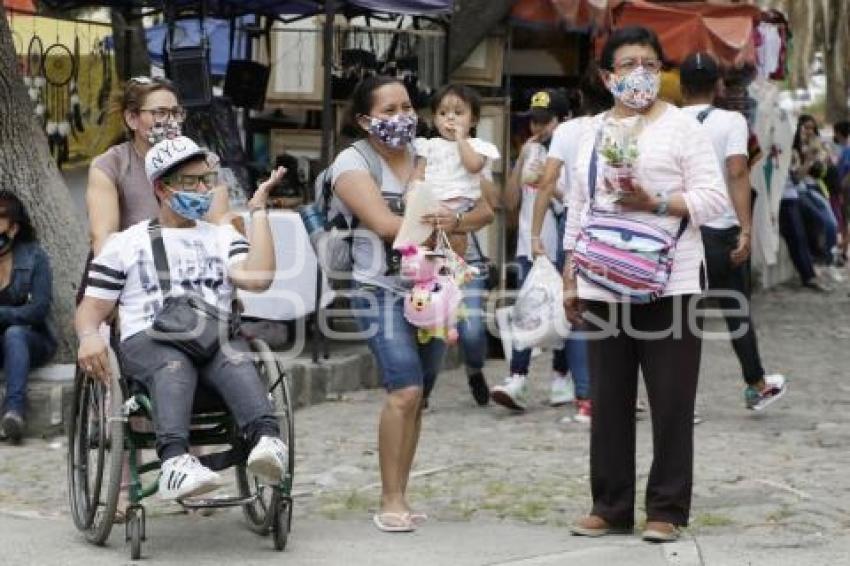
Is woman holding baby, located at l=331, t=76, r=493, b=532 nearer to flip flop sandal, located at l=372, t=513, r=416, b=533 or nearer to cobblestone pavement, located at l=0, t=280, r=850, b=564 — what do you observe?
flip flop sandal, located at l=372, t=513, r=416, b=533

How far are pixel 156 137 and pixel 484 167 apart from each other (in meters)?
2.73

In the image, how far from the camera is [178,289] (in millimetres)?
6609

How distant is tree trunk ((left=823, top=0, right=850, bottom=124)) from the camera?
29.5 meters

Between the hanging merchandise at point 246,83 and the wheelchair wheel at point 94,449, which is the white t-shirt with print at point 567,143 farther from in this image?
the hanging merchandise at point 246,83

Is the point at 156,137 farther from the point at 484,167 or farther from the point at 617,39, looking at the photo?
the point at 484,167

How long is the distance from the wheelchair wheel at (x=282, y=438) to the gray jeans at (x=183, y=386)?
0.08 m

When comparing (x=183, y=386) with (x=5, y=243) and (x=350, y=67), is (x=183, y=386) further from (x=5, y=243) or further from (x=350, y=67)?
(x=350, y=67)

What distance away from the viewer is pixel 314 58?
521 inches

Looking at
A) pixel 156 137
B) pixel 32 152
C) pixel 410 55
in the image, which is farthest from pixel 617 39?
pixel 410 55

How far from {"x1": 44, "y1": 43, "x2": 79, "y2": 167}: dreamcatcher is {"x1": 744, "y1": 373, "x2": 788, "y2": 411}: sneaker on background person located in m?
4.89

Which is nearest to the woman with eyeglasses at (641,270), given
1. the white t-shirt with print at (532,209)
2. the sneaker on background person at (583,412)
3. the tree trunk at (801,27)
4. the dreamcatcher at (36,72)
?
the sneaker on background person at (583,412)

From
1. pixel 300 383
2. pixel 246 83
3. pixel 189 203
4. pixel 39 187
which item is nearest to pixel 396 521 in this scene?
pixel 189 203

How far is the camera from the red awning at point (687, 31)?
13867 mm

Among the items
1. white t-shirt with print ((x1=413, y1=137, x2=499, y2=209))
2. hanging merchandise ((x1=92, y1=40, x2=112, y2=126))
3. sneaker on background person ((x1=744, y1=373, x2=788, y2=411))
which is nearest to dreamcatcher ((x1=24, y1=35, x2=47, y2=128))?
hanging merchandise ((x1=92, y1=40, x2=112, y2=126))
